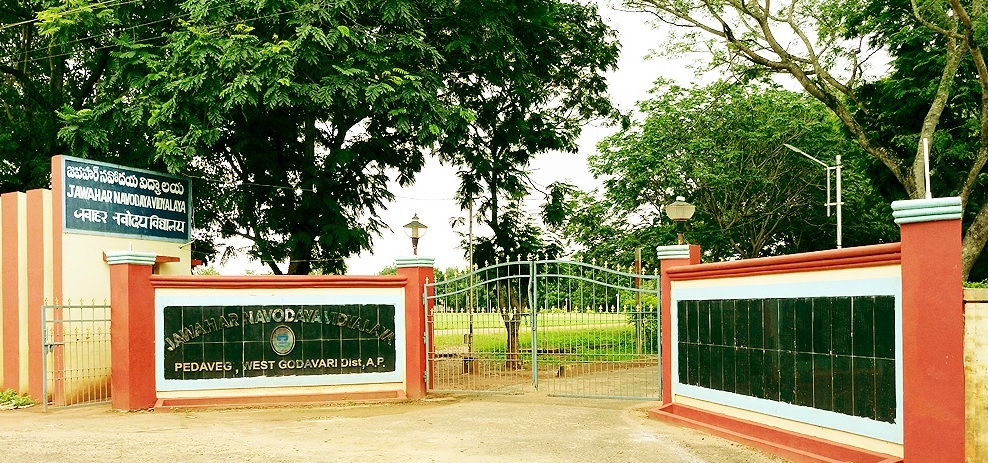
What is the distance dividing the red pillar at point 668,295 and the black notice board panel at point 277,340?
4399 millimetres

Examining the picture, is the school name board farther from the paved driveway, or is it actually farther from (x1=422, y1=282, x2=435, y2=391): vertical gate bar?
(x1=422, y1=282, x2=435, y2=391): vertical gate bar

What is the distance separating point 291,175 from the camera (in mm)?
21109

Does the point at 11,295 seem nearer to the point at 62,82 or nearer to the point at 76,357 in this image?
the point at 76,357

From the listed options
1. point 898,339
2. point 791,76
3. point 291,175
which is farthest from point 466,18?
point 898,339

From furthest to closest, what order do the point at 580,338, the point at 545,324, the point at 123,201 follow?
the point at 123,201, the point at 545,324, the point at 580,338

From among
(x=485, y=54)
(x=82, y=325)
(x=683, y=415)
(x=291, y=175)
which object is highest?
(x=485, y=54)

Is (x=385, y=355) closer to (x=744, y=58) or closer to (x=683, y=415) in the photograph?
(x=683, y=415)

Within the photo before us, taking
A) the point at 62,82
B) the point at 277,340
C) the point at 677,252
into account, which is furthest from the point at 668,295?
the point at 62,82

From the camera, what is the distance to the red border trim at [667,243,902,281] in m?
8.18

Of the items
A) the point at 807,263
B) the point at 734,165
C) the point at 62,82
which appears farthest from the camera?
the point at 734,165

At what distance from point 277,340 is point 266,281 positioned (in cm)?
92

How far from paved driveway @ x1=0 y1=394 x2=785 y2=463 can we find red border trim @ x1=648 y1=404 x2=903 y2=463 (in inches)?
6.0

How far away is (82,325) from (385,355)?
4.99 m

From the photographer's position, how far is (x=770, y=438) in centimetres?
1005
